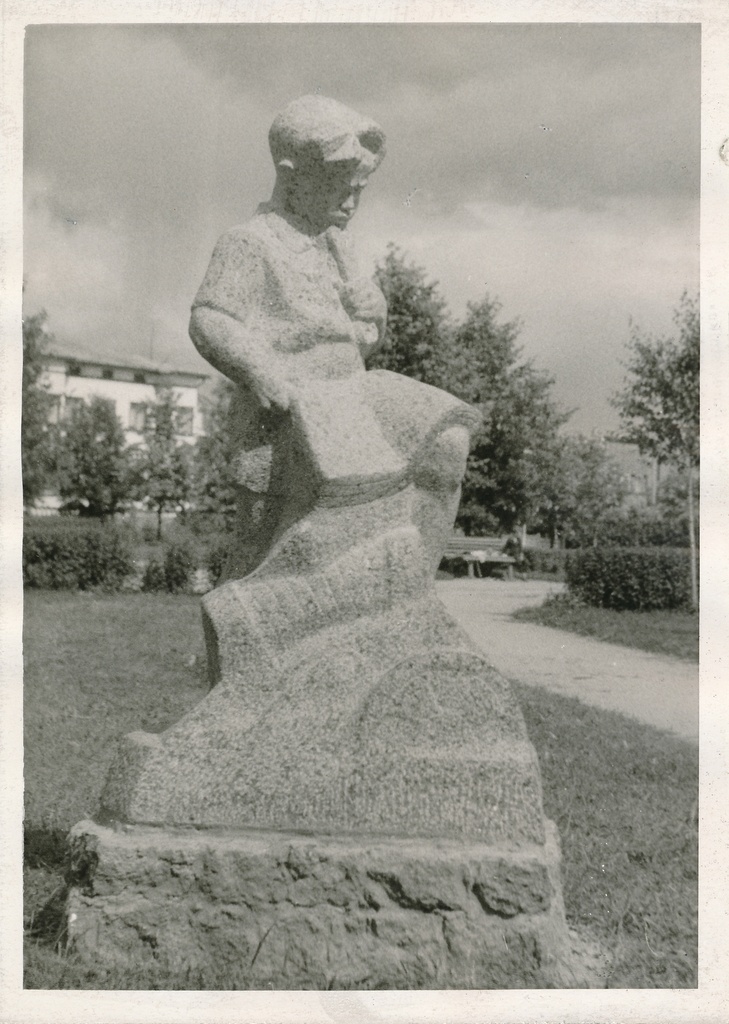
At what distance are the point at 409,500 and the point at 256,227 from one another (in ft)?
3.90

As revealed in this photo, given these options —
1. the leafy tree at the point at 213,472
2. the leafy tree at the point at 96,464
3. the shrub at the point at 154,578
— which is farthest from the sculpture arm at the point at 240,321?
the leafy tree at the point at 96,464

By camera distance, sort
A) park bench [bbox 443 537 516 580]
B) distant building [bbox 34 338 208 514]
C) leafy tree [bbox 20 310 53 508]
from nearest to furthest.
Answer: leafy tree [bbox 20 310 53 508] → park bench [bbox 443 537 516 580] → distant building [bbox 34 338 208 514]

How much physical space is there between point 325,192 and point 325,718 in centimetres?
198

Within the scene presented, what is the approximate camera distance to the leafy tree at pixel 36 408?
14.7 metres

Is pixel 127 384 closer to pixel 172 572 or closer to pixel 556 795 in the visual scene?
pixel 172 572

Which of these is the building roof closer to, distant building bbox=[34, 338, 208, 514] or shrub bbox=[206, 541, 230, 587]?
distant building bbox=[34, 338, 208, 514]

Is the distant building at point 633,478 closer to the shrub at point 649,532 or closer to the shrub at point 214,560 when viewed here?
the shrub at point 649,532

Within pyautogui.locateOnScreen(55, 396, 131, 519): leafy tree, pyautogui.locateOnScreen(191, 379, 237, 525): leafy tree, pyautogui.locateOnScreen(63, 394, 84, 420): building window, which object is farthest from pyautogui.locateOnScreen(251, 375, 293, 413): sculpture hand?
pyautogui.locateOnScreen(63, 394, 84, 420): building window

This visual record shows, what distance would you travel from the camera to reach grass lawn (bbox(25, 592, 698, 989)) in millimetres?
3477

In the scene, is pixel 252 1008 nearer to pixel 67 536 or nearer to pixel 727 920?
pixel 727 920

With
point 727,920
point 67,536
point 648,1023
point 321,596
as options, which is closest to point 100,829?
point 321,596

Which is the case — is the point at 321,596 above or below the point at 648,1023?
above

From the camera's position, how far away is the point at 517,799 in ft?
10.3

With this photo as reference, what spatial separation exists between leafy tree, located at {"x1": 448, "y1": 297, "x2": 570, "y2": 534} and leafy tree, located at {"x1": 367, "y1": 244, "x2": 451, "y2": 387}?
8.59 meters
